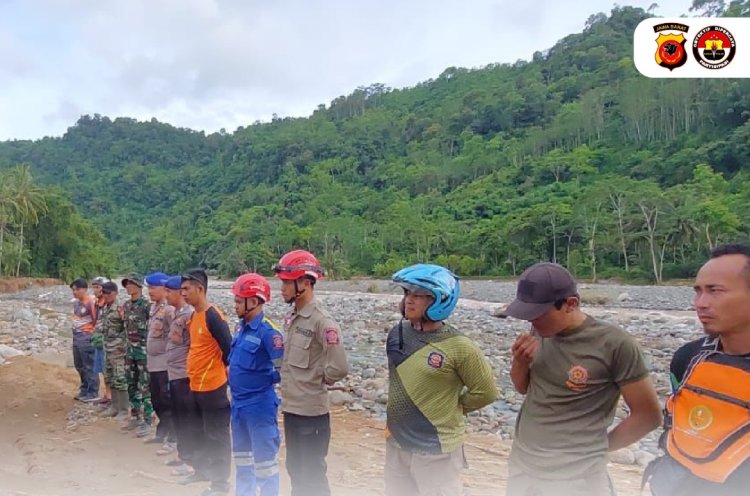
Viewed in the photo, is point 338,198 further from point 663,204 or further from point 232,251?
point 663,204

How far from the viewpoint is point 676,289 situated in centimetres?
3019

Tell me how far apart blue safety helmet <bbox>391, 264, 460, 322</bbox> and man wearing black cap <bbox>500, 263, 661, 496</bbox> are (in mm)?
501

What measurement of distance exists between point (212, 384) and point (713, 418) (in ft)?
11.2

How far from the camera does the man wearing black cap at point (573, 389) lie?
2.15 meters

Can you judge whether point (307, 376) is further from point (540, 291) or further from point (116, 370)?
point (116, 370)

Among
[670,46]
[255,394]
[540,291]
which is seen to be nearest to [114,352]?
[255,394]

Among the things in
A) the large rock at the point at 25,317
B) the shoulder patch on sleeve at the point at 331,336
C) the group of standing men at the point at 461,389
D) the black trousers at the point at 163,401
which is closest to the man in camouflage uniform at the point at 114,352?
the black trousers at the point at 163,401

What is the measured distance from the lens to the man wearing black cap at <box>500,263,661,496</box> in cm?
215

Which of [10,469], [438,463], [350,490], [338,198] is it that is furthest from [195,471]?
[338,198]

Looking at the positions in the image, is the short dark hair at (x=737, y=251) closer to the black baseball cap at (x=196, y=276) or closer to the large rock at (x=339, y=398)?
the black baseball cap at (x=196, y=276)

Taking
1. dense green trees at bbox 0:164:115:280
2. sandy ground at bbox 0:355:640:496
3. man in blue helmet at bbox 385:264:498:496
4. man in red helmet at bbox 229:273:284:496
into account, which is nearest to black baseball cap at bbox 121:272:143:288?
sandy ground at bbox 0:355:640:496

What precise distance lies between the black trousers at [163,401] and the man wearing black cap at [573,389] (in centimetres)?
394

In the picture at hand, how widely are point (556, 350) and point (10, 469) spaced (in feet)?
16.0

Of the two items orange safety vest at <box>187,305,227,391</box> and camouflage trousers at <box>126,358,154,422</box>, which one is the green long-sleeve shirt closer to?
orange safety vest at <box>187,305,227,391</box>
